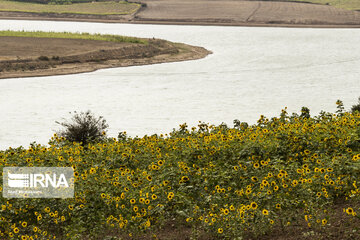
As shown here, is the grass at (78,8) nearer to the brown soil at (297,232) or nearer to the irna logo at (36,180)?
the irna logo at (36,180)

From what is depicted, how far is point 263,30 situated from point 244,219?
259 ft

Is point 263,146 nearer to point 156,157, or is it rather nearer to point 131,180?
point 156,157

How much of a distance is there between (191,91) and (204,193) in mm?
26827

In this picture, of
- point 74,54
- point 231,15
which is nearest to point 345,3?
point 231,15

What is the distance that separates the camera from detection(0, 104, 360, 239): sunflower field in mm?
8297

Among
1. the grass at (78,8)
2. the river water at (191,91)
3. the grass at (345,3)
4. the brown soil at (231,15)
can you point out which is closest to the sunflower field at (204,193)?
the river water at (191,91)

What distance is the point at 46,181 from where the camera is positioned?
9.84m

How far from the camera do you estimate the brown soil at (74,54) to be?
44312 mm

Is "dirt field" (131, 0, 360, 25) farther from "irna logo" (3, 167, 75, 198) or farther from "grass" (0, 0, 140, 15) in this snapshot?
"irna logo" (3, 167, 75, 198)

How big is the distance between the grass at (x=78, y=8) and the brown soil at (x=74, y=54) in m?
40.2

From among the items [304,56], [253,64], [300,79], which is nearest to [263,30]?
[304,56]

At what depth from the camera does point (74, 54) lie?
4991 cm

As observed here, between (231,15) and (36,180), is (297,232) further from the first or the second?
(231,15)

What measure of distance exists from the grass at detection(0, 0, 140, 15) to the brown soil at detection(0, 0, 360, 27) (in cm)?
200
